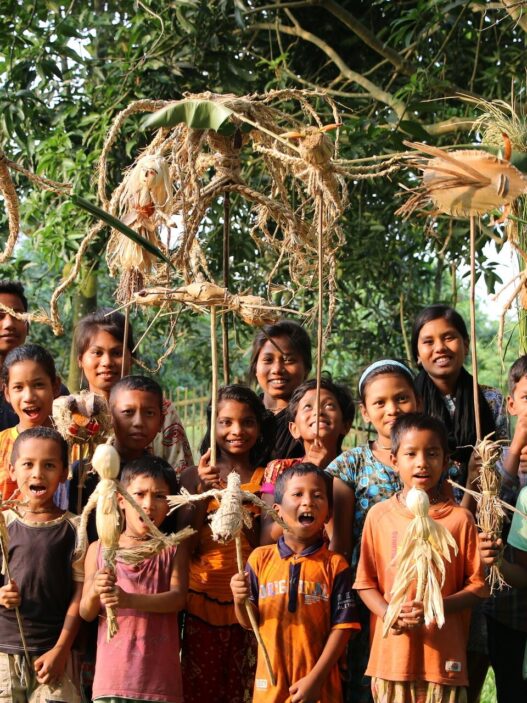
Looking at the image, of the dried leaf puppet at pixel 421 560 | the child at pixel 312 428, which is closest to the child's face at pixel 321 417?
the child at pixel 312 428

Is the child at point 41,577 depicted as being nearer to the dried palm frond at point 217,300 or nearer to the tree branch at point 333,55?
the dried palm frond at point 217,300

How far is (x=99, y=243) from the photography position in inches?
210

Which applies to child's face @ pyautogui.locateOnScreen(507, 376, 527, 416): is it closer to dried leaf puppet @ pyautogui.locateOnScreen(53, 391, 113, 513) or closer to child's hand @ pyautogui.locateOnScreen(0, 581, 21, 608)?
dried leaf puppet @ pyautogui.locateOnScreen(53, 391, 113, 513)

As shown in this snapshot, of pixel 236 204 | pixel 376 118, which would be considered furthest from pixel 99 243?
pixel 376 118

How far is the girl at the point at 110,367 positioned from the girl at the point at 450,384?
0.90 meters

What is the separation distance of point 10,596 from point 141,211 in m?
1.18

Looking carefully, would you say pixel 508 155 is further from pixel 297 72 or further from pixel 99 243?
pixel 297 72

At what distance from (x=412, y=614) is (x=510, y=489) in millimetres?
753

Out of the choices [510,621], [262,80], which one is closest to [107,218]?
[510,621]

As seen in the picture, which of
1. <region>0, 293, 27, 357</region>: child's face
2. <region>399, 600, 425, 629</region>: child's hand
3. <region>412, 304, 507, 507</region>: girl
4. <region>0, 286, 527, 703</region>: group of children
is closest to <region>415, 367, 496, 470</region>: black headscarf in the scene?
<region>412, 304, 507, 507</region>: girl

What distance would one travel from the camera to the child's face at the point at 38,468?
341 centimetres

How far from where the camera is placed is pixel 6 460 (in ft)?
12.2

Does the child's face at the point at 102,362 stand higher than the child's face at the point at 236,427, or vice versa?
the child's face at the point at 102,362

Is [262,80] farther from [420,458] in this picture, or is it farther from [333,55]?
[420,458]
